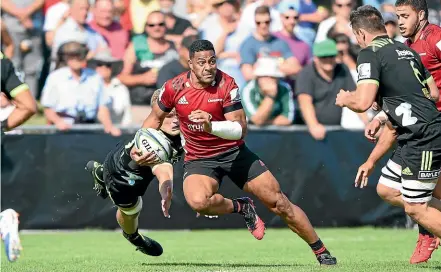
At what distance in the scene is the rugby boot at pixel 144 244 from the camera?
A: 11.2m

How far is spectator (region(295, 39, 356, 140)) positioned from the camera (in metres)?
15.5

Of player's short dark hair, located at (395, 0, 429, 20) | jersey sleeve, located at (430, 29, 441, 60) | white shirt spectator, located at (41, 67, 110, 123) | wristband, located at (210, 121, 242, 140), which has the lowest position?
white shirt spectator, located at (41, 67, 110, 123)

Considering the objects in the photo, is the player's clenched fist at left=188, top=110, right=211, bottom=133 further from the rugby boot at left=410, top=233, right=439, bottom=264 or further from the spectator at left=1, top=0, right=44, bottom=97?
the spectator at left=1, top=0, right=44, bottom=97

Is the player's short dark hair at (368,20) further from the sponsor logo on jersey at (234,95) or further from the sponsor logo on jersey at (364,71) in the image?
the sponsor logo on jersey at (234,95)

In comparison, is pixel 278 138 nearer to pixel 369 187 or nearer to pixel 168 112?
pixel 369 187

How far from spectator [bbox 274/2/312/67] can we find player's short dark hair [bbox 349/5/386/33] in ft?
24.3

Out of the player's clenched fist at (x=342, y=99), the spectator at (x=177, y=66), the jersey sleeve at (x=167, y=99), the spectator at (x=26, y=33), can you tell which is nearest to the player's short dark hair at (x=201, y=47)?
the jersey sleeve at (x=167, y=99)

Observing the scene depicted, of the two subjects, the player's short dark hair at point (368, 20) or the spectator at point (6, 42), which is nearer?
the player's short dark hair at point (368, 20)

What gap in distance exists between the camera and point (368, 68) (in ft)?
29.7

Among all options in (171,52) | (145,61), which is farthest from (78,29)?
(171,52)

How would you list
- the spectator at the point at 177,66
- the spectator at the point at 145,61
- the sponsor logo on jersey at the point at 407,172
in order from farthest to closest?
the spectator at the point at 145,61, the spectator at the point at 177,66, the sponsor logo on jersey at the point at 407,172

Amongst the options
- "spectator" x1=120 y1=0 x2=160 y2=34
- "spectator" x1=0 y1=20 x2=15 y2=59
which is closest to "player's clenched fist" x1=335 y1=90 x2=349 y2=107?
"spectator" x1=0 y1=20 x2=15 y2=59

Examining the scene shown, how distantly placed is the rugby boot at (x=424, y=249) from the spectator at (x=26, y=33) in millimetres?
8925

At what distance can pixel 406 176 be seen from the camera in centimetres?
932
